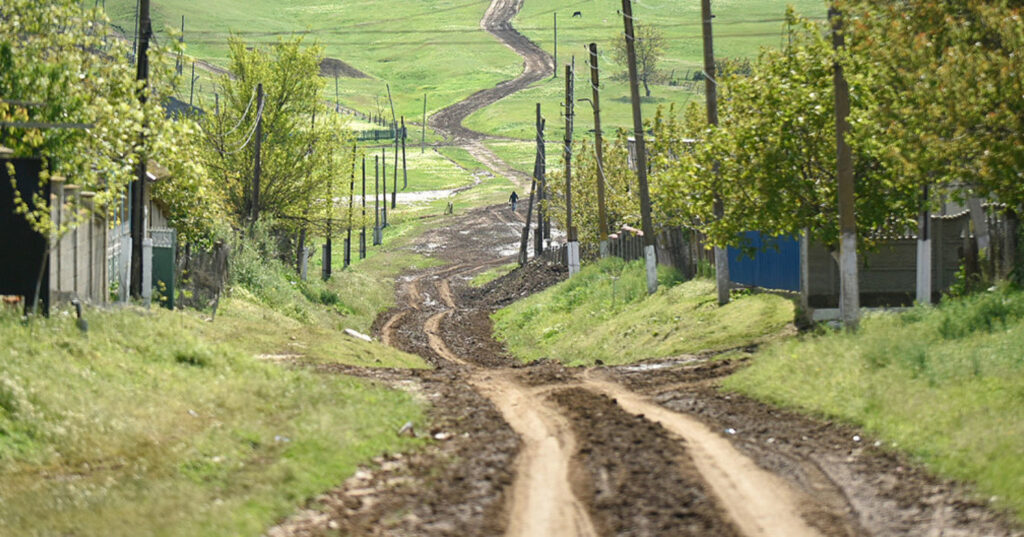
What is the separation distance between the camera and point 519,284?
172 ft

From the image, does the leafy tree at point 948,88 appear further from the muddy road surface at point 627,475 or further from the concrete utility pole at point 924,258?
the muddy road surface at point 627,475

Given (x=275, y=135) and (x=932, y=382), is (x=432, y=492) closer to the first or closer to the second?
(x=932, y=382)

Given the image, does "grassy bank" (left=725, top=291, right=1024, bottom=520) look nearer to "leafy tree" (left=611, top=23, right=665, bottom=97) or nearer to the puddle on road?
the puddle on road

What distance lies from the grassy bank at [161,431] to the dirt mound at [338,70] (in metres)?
167

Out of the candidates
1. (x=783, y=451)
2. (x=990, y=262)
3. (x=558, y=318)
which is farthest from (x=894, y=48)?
(x=558, y=318)

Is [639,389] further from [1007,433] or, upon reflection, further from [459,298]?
[459,298]

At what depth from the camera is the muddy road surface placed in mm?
10133

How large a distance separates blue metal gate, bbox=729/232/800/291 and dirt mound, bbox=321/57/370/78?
6127 inches

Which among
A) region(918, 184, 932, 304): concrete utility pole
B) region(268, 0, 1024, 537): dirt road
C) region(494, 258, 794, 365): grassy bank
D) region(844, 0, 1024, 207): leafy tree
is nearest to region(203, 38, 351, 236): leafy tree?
region(494, 258, 794, 365): grassy bank

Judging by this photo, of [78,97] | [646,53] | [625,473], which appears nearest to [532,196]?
[78,97]

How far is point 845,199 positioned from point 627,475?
33.2 feet

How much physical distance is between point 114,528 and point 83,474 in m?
2.48

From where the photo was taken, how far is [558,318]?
35.7 meters

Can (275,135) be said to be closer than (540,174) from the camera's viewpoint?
Yes
